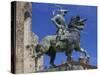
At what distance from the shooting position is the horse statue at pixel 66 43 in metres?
1.72

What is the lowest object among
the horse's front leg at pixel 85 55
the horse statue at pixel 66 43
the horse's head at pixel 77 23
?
the horse's front leg at pixel 85 55

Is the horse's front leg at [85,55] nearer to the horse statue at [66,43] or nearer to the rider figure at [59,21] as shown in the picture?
the horse statue at [66,43]

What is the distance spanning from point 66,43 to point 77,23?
17 cm

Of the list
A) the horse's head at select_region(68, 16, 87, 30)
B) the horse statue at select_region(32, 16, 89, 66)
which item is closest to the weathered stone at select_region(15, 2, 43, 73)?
the horse statue at select_region(32, 16, 89, 66)

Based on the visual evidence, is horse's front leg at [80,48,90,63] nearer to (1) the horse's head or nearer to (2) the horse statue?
(2) the horse statue

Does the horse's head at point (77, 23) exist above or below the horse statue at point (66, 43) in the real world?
above

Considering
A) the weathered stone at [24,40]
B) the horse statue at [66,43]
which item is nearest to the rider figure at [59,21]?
the horse statue at [66,43]

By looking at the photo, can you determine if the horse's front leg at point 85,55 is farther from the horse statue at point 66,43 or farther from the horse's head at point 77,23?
the horse's head at point 77,23

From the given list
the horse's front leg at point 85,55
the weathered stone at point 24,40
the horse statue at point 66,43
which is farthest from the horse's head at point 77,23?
the weathered stone at point 24,40

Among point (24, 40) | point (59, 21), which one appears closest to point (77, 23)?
point (59, 21)

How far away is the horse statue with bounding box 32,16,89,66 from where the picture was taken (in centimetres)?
172

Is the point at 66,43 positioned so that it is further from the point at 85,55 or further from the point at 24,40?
the point at 24,40

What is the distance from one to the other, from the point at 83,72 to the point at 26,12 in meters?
0.59

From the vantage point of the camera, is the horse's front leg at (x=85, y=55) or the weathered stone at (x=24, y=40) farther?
the horse's front leg at (x=85, y=55)
